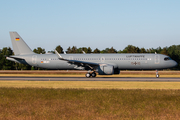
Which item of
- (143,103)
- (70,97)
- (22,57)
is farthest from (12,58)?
(143,103)

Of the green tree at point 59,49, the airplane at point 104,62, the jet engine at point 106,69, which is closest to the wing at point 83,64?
the airplane at point 104,62

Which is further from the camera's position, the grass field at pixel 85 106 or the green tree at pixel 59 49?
the green tree at pixel 59 49

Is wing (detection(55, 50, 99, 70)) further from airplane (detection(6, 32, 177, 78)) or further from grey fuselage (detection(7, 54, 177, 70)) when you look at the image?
grey fuselage (detection(7, 54, 177, 70))

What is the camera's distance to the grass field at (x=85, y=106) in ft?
37.4

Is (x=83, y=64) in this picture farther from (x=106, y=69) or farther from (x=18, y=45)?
(x=18, y=45)

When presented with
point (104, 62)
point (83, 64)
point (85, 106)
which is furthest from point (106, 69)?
point (85, 106)

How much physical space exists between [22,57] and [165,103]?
113 feet

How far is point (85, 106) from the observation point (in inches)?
535

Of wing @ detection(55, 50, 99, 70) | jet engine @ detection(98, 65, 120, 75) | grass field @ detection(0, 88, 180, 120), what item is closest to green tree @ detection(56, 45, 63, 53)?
wing @ detection(55, 50, 99, 70)

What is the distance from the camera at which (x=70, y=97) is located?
1633 cm

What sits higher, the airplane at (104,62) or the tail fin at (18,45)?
the tail fin at (18,45)

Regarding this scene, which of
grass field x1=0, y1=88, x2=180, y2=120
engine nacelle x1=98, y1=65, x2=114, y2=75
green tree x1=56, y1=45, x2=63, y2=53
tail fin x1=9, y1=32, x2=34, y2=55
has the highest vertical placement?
green tree x1=56, y1=45, x2=63, y2=53

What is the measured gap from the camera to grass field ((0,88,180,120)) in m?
11.4

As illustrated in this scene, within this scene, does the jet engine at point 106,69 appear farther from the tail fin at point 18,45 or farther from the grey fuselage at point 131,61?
the tail fin at point 18,45
